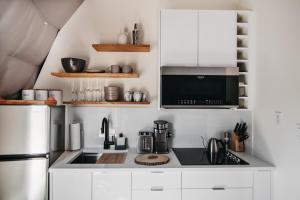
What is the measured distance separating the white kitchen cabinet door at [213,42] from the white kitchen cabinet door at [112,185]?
4.06ft

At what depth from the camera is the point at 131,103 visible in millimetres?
2164

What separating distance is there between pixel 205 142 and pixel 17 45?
205cm

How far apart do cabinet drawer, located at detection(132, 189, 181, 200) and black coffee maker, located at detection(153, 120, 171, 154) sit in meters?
0.49

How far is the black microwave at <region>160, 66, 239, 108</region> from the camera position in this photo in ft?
6.45

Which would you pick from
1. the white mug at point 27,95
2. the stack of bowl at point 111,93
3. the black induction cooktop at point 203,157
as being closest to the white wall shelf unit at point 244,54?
the black induction cooktop at point 203,157

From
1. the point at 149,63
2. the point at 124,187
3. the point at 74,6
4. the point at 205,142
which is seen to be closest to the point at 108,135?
the point at 124,187

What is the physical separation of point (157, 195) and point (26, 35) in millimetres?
1741

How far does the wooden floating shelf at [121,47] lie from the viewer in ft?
7.02

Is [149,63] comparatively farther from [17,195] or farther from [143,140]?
[17,195]

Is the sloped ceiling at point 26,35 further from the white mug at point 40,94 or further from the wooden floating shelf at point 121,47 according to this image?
the wooden floating shelf at point 121,47

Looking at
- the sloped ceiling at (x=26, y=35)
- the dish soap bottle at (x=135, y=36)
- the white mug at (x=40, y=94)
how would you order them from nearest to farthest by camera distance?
the sloped ceiling at (x=26, y=35) → the white mug at (x=40, y=94) → the dish soap bottle at (x=135, y=36)

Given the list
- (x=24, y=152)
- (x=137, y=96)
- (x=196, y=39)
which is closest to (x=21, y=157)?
(x=24, y=152)

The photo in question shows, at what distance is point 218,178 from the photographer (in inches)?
69.2

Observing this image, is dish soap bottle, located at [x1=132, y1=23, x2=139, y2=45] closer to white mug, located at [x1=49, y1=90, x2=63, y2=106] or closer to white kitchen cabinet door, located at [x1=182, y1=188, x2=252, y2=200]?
white mug, located at [x1=49, y1=90, x2=63, y2=106]
